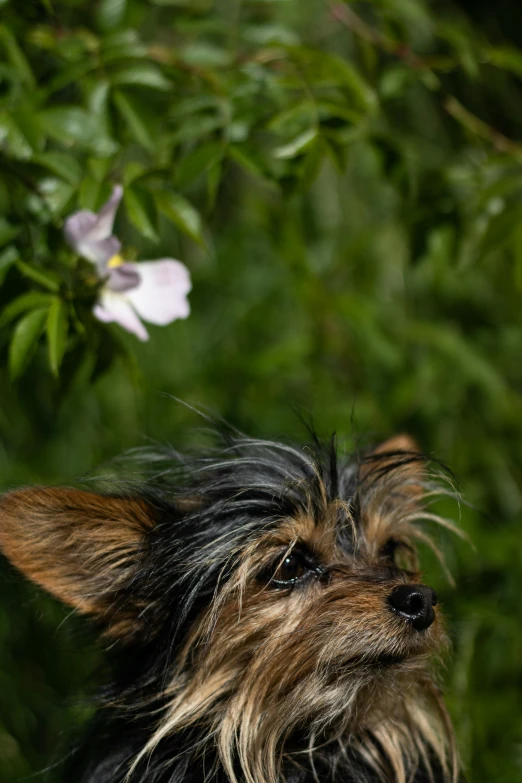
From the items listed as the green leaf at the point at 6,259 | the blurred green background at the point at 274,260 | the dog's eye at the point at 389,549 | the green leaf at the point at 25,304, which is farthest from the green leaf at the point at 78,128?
the dog's eye at the point at 389,549

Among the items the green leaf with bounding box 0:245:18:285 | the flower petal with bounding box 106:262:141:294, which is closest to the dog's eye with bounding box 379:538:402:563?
the flower petal with bounding box 106:262:141:294

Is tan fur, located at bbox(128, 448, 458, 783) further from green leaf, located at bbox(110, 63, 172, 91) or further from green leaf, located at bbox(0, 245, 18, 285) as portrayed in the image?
green leaf, located at bbox(110, 63, 172, 91)

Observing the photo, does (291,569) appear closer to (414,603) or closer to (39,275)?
(414,603)

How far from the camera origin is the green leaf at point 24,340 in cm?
232

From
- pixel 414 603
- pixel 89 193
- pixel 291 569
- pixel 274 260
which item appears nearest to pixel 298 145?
pixel 89 193

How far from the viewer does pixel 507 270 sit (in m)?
4.70

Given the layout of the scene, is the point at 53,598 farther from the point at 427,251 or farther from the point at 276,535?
the point at 427,251

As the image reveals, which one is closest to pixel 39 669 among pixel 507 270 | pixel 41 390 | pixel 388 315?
pixel 41 390

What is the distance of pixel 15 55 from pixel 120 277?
0.66 m

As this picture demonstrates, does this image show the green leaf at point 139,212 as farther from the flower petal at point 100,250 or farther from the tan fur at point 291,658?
the tan fur at point 291,658

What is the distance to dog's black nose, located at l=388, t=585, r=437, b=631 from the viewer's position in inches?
85.9

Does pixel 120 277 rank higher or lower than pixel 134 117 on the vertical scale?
lower

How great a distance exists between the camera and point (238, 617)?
2232mm

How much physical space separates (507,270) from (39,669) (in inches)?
112
